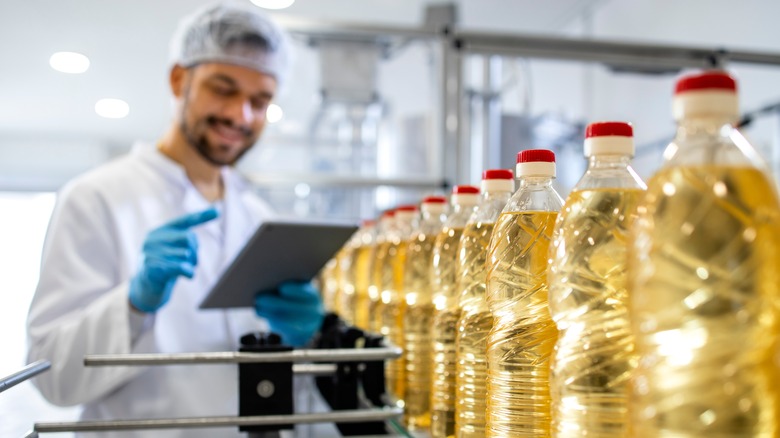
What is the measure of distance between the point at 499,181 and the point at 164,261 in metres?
0.88

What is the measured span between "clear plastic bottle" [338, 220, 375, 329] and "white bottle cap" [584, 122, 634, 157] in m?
1.01

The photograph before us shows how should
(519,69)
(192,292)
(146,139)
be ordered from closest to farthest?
(192,292)
(519,69)
(146,139)

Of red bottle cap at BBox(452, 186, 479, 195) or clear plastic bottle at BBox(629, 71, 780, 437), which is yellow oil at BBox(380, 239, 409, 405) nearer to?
red bottle cap at BBox(452, 186, 479, 195)

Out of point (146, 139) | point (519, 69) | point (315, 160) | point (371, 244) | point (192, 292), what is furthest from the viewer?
point (146, 139)

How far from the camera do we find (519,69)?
334 centimetres

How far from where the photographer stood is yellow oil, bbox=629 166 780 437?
0.36m

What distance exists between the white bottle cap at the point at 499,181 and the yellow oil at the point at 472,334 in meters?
0.04

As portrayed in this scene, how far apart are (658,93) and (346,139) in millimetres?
1739

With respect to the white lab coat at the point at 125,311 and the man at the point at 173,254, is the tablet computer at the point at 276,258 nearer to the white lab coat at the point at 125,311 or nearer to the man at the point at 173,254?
the man at the point at 173,254

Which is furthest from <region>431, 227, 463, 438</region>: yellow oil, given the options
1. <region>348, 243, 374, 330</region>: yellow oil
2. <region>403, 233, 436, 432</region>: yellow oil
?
<region>348, 243, 374, 330</region>: yellow oil

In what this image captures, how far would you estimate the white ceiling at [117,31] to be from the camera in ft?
13.5

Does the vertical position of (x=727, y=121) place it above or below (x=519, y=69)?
below

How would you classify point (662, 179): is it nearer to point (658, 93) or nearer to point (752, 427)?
point (752, 427)

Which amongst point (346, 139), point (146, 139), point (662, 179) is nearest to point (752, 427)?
point (662, 179)
